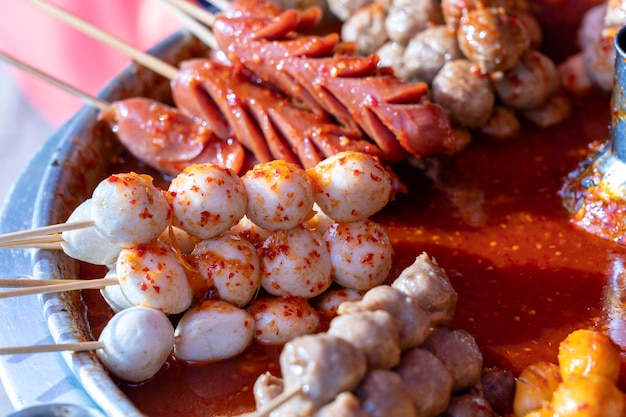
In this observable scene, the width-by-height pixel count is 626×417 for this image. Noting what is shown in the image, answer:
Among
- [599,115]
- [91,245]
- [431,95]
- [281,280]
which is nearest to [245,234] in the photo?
[281,280]

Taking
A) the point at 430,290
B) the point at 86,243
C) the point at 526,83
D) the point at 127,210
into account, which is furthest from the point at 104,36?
the point at 430,290

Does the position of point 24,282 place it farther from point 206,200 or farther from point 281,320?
point 281,320

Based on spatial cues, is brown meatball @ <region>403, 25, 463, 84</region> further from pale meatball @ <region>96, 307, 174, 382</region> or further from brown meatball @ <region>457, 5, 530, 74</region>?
pale meatball @ <region>96, 307, 174, 382</region>

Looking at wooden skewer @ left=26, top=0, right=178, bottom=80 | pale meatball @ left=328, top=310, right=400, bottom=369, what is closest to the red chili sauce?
pale meatball @ left=328, top=310, right=400, bottom=369

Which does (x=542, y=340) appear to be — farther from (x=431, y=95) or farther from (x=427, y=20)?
(x=427, y=20)

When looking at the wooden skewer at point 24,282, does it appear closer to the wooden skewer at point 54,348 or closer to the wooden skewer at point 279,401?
the wooden skewer at point 54,348

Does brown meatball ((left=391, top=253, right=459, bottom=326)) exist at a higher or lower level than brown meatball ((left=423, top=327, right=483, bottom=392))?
higher

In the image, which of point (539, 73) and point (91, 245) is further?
point (539, 73)
